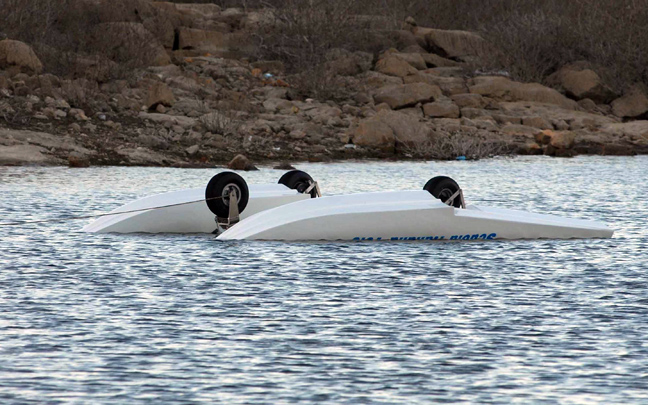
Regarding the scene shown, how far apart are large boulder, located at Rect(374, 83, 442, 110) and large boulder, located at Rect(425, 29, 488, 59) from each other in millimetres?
9290

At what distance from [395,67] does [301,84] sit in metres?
5.35

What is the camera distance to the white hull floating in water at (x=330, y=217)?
13.9 metres

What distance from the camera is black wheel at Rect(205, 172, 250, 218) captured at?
14.5 m

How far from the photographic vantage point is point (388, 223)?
1391 cm

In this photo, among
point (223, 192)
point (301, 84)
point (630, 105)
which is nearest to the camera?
point (223, 192)

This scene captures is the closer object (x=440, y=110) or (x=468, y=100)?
(x=440, y=110)

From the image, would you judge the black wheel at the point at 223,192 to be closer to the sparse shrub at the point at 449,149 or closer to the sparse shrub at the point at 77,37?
the sparse shrub at the point at 449,149

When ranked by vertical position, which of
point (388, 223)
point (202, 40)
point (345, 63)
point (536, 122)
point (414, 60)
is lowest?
point (388, 223)

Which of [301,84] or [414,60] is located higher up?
[414,60]

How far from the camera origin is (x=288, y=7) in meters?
48.0

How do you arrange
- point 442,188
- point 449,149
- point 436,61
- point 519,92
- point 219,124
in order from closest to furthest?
1. point 442,188
2. point 219,124
3. point 449,149
4. point 519,92
5. point 436,61

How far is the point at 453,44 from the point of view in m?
52.4

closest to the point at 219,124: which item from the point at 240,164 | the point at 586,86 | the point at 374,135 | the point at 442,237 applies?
the point at 374,135

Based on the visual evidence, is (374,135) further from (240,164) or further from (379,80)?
(379,80)
